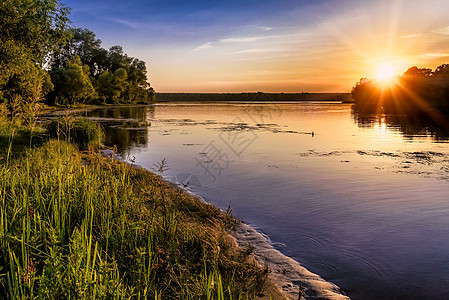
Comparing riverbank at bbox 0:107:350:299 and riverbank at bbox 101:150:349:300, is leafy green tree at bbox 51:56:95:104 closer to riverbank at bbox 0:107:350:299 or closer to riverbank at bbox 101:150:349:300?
riverbank at bbox 101:150:349:300

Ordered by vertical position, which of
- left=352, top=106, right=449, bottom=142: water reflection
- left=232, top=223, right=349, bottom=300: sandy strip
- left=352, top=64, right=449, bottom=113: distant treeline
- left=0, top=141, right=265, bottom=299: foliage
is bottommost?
left=232, top=223, right=349, bottom=300: sandy strip

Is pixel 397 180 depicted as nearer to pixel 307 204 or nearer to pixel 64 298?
pixel 307 204

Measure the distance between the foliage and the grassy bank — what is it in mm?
12

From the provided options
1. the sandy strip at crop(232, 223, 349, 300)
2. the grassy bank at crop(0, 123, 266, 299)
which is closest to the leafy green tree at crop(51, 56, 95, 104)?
the grassy bank at crop(0, 123, 266, 299)

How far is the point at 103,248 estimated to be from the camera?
5.34 metres

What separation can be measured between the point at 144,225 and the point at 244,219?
4.57m

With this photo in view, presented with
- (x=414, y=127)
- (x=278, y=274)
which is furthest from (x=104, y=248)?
(x=414, y=127)

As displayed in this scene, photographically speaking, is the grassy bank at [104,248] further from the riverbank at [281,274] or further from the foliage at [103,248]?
the riverbank at [281,274]

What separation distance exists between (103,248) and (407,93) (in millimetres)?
94110

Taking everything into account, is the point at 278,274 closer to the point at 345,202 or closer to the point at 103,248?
the point at 103,248

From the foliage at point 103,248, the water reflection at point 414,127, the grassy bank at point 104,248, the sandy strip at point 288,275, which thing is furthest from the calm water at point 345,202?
the water reflection at point 414,127

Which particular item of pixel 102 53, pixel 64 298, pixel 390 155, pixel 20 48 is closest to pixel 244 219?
pixel 64 298

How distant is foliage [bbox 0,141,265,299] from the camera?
3787mm

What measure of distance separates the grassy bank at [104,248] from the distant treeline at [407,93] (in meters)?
80.0
